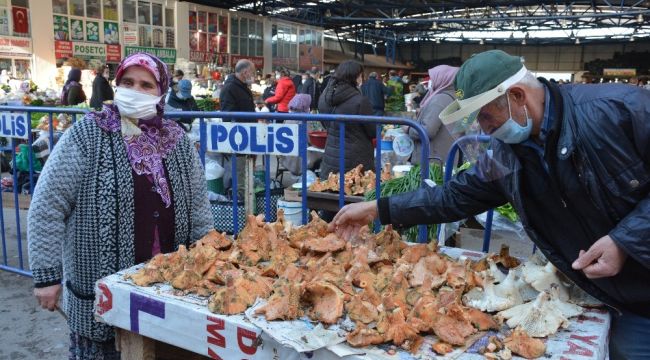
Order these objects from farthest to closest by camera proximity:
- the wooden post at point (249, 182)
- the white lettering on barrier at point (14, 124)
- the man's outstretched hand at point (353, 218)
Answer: the white lettering on barrier at point (14, 124)
the wooden post at point (249, 182)
the man's outstretched hand at point (353, 218)

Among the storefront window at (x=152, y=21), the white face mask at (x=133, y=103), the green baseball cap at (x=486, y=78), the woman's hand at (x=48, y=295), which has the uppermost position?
the storefront window at (x=152, y=21)

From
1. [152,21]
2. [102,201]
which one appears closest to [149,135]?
[102,201]

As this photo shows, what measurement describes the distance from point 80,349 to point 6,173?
7399mm

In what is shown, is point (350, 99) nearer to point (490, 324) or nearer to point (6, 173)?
point (490, 324)

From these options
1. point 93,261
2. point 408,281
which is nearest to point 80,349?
point 93,261

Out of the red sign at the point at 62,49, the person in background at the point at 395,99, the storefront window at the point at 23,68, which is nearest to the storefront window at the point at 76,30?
the red sign at the point at 62,49

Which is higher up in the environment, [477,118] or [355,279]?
[477,118]

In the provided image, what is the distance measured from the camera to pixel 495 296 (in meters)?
1.85

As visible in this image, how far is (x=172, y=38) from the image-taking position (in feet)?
70.5

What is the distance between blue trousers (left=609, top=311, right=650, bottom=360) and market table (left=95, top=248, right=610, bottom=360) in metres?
0.10

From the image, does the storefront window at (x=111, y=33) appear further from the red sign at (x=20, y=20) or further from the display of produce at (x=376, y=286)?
the display of produce at (x=376, y=286)

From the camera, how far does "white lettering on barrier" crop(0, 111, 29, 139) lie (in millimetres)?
4336

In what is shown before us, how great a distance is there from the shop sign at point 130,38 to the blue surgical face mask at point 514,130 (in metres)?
20.1

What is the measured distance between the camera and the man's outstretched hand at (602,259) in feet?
5.29
